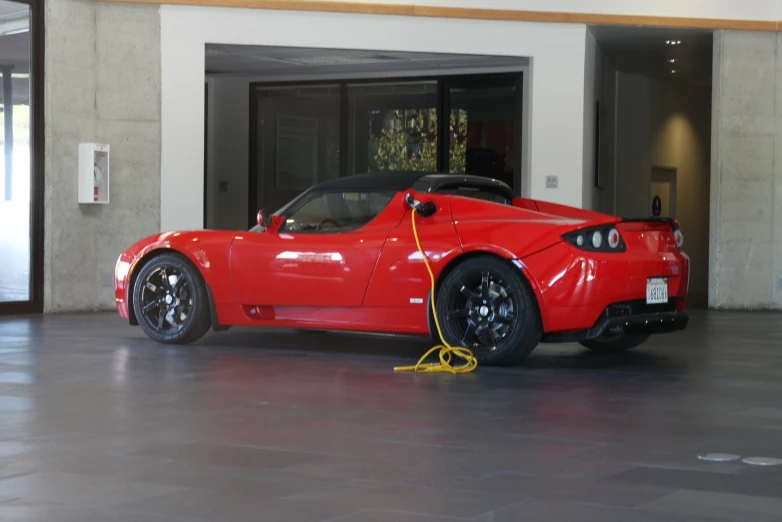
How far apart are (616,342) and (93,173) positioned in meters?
5.71

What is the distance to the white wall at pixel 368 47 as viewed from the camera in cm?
1169

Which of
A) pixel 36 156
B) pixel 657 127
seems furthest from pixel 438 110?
pixel 36 156

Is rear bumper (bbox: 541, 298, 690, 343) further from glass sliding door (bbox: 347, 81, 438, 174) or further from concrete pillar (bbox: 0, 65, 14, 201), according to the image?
glass sliding door (bbox: 347, 81, 438, 174)

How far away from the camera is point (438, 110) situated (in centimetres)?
1606

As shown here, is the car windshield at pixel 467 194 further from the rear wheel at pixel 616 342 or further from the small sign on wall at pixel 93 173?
the small sign on wall at pixel 93 173

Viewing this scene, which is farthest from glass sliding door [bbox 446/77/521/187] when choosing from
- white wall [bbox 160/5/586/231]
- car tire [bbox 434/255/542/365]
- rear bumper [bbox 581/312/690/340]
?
car tire [bbox 434/255/542/365]

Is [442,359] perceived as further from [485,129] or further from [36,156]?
[485,129]

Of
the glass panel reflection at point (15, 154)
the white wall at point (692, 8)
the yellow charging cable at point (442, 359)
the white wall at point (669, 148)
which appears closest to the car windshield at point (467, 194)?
the yellow charging cable at point (442, 359)

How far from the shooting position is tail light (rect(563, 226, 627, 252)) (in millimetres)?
6605

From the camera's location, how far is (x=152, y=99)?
11594 mm

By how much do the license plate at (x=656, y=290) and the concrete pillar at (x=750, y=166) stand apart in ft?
20.2

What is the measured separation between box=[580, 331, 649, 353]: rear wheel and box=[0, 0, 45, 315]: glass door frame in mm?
5711

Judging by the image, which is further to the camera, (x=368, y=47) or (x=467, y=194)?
(x=368, y=47)

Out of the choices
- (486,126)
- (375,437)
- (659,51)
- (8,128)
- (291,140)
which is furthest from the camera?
(291,140)
